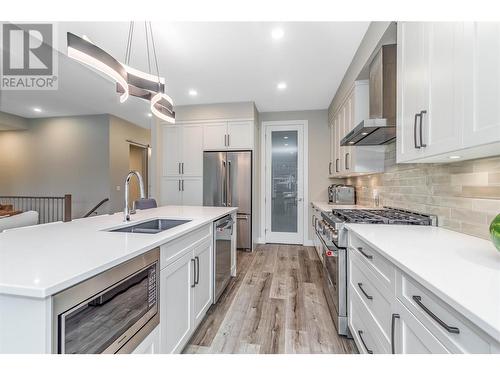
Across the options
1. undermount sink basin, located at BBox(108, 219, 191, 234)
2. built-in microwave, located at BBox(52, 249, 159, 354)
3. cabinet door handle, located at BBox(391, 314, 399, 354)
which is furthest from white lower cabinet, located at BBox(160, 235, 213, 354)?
cabinet door handle, located at BBox(391, 314, 399, 354)

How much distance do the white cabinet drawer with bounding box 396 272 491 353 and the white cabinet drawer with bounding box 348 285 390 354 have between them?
359 millimetres

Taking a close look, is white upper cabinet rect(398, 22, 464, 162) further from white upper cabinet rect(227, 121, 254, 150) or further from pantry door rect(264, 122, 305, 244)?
pantry door rect(264, 122, 305, 244)

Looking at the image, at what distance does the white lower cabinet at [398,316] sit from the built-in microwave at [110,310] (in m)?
1.18

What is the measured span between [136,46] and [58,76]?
1735mm

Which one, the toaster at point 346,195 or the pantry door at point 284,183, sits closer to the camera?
the toaster at point 346,195

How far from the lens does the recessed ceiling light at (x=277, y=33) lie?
2.27 meters

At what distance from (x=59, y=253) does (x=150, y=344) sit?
638 millimetres

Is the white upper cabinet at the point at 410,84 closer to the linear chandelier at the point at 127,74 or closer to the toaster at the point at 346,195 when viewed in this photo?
the linear chandelier at the point at 127,74

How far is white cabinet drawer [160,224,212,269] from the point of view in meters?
1.32

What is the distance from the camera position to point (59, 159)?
5.70 m

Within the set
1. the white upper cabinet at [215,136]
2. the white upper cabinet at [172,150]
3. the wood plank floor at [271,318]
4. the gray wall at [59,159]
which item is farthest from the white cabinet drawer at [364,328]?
the gray wall at [59,159]

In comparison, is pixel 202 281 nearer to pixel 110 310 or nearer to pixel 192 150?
pixel 110 310

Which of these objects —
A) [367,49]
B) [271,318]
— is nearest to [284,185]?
[367,49]
